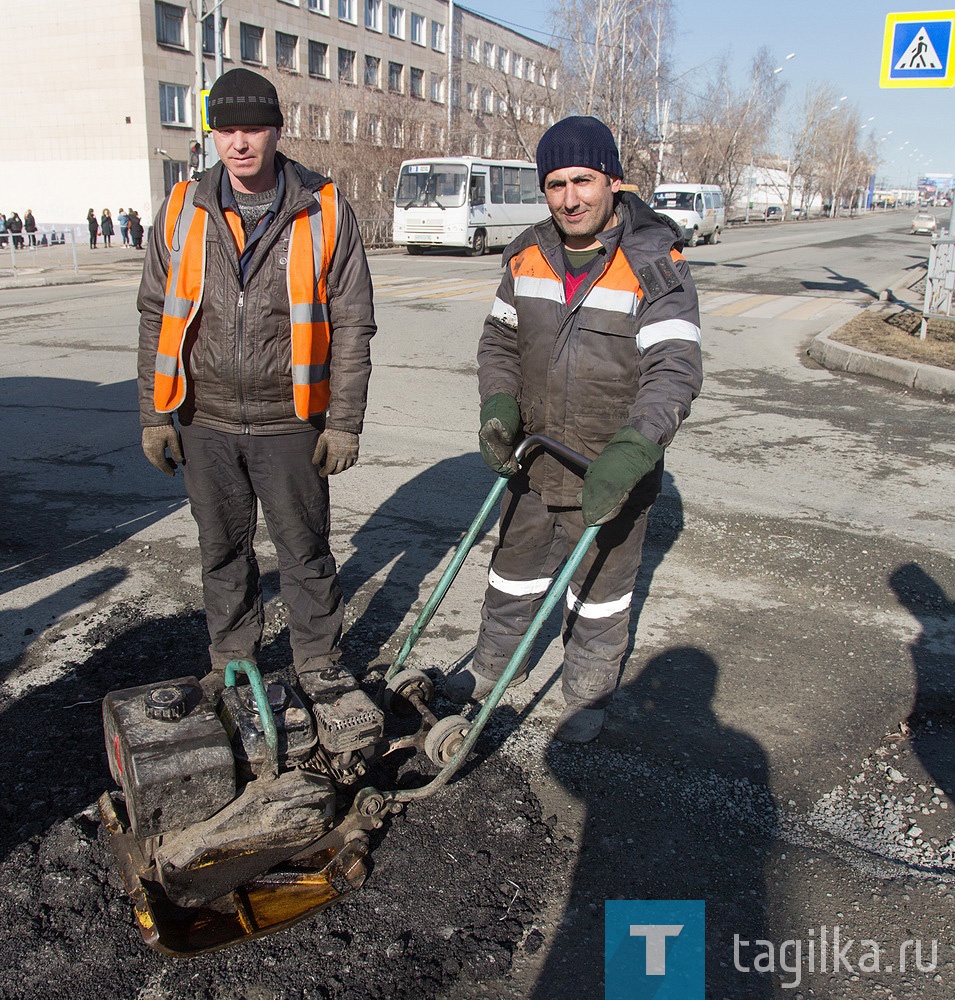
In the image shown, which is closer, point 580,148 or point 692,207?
point 580,148

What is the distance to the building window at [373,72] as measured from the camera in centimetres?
5141

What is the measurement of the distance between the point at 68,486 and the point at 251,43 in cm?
4388

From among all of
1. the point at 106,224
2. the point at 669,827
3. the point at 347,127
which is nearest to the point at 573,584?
the point at 669,827

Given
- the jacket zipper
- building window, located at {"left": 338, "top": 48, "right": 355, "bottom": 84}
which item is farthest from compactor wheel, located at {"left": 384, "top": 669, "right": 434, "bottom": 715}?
building window, located at {"left": 338, "top": 48, "right": 355, "bottom": 84}

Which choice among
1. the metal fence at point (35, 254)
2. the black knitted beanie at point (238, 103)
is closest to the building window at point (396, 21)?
the metal fence at point (35, 254)

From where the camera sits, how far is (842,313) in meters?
15.4

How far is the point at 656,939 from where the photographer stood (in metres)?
2.44

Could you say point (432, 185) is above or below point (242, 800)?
above

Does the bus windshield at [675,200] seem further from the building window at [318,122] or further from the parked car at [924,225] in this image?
the parked car at [924,225]

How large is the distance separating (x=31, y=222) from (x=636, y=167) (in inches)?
1111

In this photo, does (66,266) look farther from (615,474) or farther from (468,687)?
(615,474)

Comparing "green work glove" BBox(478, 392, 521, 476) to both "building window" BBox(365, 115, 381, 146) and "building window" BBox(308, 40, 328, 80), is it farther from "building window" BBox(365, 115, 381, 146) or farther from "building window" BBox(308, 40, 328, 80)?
"building window" BBox(308, 40, 328, 80)

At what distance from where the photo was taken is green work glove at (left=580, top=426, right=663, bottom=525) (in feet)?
8.89

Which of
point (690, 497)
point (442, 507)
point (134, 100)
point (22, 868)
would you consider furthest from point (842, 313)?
point (134, 100)
